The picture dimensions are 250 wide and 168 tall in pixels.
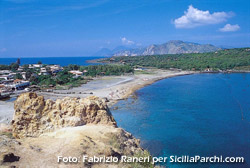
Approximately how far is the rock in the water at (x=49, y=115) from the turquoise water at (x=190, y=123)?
9558 millimetres

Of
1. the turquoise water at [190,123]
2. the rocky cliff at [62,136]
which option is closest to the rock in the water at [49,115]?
the rocky cliff at [62,136]

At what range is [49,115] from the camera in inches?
679

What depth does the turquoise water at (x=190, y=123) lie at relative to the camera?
23.6 metres

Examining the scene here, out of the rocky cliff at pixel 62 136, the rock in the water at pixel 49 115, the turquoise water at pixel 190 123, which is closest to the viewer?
the rocky cliff at pixel 62 136

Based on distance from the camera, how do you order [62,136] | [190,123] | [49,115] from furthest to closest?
1. [190,123]
2. [49,115]
3. [62,136]

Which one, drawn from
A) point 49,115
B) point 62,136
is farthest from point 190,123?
point 62,136

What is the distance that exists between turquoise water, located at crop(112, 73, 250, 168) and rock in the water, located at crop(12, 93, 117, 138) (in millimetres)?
9558

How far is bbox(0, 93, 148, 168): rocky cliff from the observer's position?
1191 centimetres

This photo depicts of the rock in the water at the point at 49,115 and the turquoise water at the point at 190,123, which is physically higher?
the rock in the water at the point at 49,115

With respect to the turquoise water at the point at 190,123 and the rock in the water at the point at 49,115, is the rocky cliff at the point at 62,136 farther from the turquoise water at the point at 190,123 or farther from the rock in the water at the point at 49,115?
the turquoise water at the point at 190,123

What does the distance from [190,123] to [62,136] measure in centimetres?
2348

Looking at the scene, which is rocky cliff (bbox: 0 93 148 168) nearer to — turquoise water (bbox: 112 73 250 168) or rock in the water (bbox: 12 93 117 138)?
rock in the water (bbox: 12 93 117 138)

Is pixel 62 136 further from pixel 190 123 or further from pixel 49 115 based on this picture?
pixel 190 123

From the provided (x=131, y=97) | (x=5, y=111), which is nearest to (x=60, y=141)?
(x=5, y=111)
